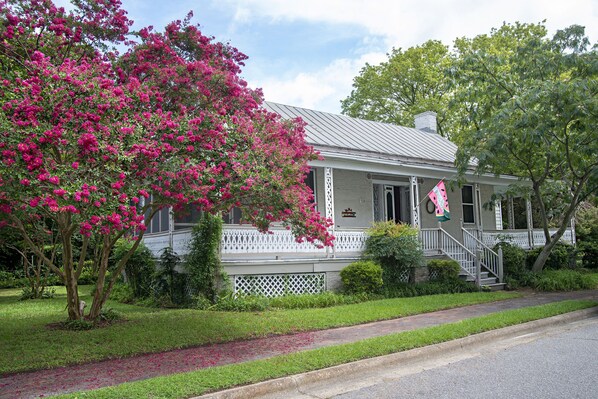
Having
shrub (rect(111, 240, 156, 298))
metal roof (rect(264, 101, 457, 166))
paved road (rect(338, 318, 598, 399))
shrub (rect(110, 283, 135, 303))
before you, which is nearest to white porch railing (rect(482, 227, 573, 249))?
metal roof (rect(264, 101, 457, 166))

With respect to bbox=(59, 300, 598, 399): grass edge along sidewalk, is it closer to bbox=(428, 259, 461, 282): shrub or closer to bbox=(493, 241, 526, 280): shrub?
bbox=(428, 259, 461, 282): shrub

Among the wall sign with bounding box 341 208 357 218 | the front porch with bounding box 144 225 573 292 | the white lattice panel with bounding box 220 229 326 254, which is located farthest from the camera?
the wall sign with bounding box 341 208 357 218

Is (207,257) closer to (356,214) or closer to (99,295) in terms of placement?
(99,295)

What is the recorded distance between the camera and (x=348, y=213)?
17250 mm

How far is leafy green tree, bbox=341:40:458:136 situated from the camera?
37.4 metres

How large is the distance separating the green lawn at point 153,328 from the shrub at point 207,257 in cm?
97

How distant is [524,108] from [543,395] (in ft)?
36.4

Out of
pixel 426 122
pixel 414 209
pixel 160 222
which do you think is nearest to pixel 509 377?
pixel 414 209

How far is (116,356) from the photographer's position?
7.70 m

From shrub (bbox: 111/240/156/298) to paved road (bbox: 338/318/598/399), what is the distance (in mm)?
9549

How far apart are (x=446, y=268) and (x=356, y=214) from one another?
11.5 feet

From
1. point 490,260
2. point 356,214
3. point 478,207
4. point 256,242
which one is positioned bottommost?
point 490,260

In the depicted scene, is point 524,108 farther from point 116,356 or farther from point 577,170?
point 116,356

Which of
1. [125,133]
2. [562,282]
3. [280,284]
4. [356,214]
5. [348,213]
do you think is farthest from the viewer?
[356,214]
